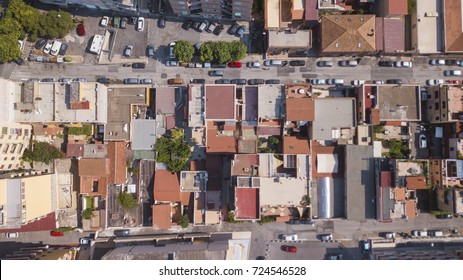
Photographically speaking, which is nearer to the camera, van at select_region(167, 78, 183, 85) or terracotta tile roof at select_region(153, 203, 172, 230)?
terracotta tile roof at select_region(153, 203, 172, 230)

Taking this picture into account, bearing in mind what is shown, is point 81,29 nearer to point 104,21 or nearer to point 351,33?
point 104,21

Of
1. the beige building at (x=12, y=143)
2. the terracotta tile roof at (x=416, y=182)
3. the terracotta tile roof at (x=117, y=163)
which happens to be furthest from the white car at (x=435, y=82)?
the beige building at (x=12, y=143)

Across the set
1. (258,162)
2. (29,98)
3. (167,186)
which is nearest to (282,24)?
(258,162)

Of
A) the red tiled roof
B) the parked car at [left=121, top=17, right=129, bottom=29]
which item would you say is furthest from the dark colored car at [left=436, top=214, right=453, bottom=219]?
the parked car at [left=121, top=17, right=129, bottom=29]

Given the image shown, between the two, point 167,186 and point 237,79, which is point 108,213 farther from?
point 237,79

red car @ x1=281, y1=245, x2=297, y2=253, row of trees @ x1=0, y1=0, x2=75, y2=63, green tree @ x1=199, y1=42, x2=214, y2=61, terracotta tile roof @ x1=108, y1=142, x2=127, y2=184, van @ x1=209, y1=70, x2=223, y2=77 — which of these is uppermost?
row of trees @ x1=0, y1=0, x2=75, y2=63

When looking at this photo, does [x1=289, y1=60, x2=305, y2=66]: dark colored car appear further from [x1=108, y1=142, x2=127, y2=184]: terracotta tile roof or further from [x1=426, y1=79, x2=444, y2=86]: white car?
[x1=108, y1=142, x2=127, y2=184]: terracotta tile roof

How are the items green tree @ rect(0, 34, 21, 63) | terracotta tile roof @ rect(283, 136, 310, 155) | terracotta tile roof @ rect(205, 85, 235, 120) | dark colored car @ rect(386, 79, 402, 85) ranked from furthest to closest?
dark colored car @ rect(386, 79, 402, 85)
terracotta tile roof @ rect(283, 136, 310, 155)
green tree @ rect(0, 34, 21, 63)
terracotta tile roof @ rect(205, 85, 235, 120)

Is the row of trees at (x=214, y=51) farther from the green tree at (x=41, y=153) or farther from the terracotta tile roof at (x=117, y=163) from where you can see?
the green tree at (x=41, y=153)
